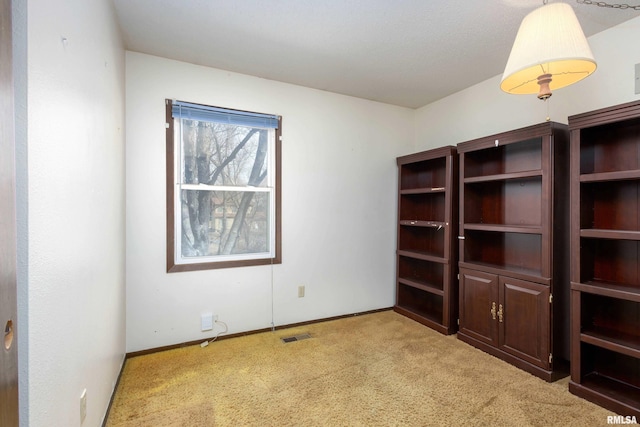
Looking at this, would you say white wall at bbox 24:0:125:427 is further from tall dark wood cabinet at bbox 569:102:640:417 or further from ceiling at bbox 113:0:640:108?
tall dark wood cabinet at bbox 569:102:640:417

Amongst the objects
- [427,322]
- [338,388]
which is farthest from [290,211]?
[427,322]

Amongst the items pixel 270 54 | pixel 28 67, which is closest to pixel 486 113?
pixel 270 54

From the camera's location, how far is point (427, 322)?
3309mm

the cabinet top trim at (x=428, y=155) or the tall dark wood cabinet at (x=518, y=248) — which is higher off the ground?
the cabinet top trim at (x=428, y=155)

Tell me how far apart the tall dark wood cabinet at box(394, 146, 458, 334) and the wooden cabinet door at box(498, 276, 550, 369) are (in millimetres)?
731

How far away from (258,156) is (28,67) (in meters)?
2.29

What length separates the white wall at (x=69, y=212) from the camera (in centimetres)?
92

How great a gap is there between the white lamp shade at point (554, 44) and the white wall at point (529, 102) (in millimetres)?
1235

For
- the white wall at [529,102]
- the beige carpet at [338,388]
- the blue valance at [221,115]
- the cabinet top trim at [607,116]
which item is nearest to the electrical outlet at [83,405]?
Answer: the beige carpet at [338,388]

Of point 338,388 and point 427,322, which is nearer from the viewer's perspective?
point 338,388

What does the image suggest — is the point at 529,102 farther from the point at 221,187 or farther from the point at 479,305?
the point at 221,187

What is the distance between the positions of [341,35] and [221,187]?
1706 mm

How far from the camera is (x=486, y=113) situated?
3.15 meters

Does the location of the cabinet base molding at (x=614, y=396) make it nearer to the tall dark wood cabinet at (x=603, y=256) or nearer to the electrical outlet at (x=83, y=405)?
the tall dark wood cabinet at (x=603, y=256)
